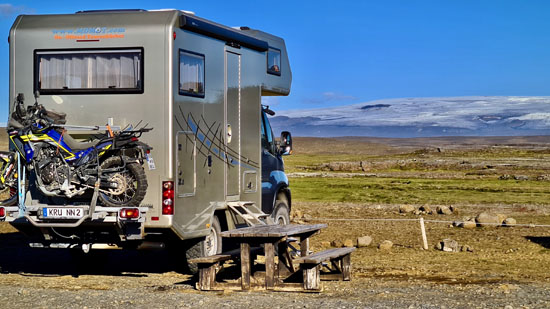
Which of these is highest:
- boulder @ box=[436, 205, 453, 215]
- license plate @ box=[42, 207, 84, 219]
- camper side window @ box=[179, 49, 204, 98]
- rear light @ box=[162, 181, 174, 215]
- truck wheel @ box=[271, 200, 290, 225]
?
camper side window @ box=[179, 49, 204, 98]

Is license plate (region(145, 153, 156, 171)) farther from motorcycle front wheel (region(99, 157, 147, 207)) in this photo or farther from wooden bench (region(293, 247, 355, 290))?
wooden bench (region(293, 247, 355, 290))

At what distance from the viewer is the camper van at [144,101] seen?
11891mm

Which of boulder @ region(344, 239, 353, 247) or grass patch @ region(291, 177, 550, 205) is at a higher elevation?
grass patch @ region(291, 177, 550, 205)

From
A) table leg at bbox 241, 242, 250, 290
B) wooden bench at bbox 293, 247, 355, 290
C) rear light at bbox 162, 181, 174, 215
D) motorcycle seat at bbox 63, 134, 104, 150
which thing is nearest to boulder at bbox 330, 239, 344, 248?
wooden bench at bbox 293, 247, 355, 290

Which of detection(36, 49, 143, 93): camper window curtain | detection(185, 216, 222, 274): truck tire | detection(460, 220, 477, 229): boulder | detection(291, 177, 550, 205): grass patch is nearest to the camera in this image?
detection(36, 49, 143, 93): camper window curtain

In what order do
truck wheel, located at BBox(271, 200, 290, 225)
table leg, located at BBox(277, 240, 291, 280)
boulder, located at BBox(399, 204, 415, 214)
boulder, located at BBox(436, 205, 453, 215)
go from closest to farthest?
1. table leg, located at BBox(277, 240, 291, 280)
2. truck wheel, located at BBox(271, 200, 290, 225)
3. boulder, located at BBox(436, 205, 453, 215)
4. boulder, located at BBox(399, 204, 415, 214)

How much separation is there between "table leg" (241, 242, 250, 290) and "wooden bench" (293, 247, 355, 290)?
0.60 m

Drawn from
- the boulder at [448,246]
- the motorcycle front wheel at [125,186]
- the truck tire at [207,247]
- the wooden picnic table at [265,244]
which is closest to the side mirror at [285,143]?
the truck tire at [207,247]

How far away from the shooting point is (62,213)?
1181 cm

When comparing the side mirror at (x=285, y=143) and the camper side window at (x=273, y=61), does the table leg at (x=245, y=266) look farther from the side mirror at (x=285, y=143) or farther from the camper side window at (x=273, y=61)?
the side mirror at (x=285, y=143)

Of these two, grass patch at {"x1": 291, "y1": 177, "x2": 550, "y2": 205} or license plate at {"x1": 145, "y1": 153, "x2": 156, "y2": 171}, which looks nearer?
license plate at {"x1": 145, "y1": 153, "x2": 156, "y2": 171}

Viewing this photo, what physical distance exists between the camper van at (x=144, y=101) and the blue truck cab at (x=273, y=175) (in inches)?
68.3

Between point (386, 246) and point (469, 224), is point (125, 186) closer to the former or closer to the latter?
point (386, 246)

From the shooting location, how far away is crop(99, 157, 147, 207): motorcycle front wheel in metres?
11.7
